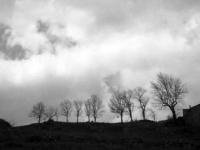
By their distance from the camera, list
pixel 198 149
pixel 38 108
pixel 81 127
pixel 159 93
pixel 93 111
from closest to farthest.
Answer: pixel 198 149
pixel 81 127
pixel 159 93
pixel 93 111
pixel 38 108

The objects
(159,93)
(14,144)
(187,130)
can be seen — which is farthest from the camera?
(159,93)

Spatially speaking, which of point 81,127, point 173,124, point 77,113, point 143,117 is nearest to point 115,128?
point 81,127

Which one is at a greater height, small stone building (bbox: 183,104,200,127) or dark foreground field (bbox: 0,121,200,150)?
small stone building (bbox: 183,104,200,127)

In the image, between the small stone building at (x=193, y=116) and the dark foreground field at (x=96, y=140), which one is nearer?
the dark foreground field at (x=96, y=140)

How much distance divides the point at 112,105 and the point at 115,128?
2240 cm

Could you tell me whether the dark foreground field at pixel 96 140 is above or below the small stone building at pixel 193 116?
A: below

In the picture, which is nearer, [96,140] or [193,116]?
[96,140]

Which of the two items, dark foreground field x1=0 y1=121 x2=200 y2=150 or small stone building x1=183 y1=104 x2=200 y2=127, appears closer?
dark foreground field x1=0 y1=121 x2=200 y2=150

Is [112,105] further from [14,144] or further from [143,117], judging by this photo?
[14,144]

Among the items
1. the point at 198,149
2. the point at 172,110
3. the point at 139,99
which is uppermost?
the point at 139,99

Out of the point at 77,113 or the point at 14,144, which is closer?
the point at 14,144

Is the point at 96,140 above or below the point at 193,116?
below

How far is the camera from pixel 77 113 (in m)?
76.9

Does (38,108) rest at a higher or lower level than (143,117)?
higher
